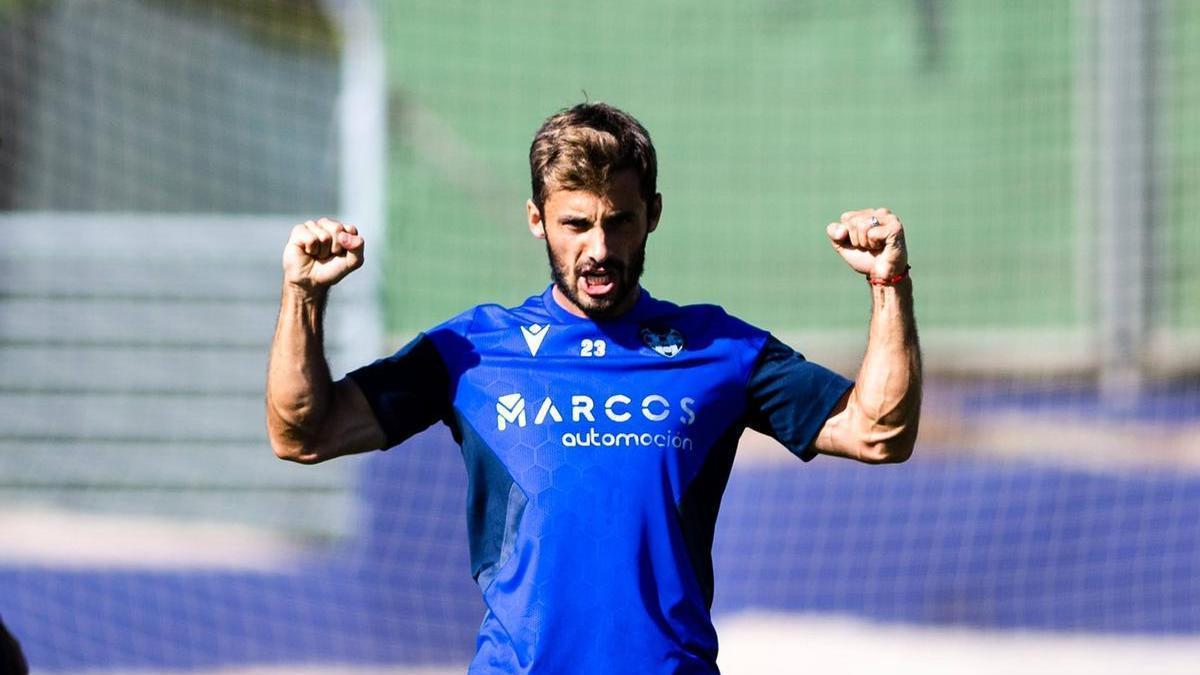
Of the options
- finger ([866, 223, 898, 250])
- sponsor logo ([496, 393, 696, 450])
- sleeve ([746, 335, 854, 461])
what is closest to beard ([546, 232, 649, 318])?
sponsor logo ([496, 393, 696, 450])

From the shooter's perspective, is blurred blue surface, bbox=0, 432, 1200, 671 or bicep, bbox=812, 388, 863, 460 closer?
bicep, bbox=812, 388, 863, 460

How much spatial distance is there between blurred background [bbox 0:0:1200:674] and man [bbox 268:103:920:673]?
4.01 metres

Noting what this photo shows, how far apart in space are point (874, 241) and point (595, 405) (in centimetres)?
50

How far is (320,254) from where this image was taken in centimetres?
Result: 266

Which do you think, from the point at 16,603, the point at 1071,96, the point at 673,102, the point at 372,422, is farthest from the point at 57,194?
the point at 372,422

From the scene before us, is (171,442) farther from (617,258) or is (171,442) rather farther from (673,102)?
(617,258)

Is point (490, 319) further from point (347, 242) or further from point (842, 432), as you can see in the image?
point (842, 432)

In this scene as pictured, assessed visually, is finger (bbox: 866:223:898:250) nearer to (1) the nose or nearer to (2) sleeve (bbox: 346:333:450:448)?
(1) the nose

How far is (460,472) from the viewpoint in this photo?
26.9 ft

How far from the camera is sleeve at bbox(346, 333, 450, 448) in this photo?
2744 mm

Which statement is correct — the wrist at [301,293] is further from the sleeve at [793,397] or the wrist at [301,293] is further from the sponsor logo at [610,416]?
the sleeve at [793,397]

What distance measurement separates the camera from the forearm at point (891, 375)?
268cm

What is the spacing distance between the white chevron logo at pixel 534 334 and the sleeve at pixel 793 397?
0.34 m

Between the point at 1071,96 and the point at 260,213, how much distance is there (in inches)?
184
